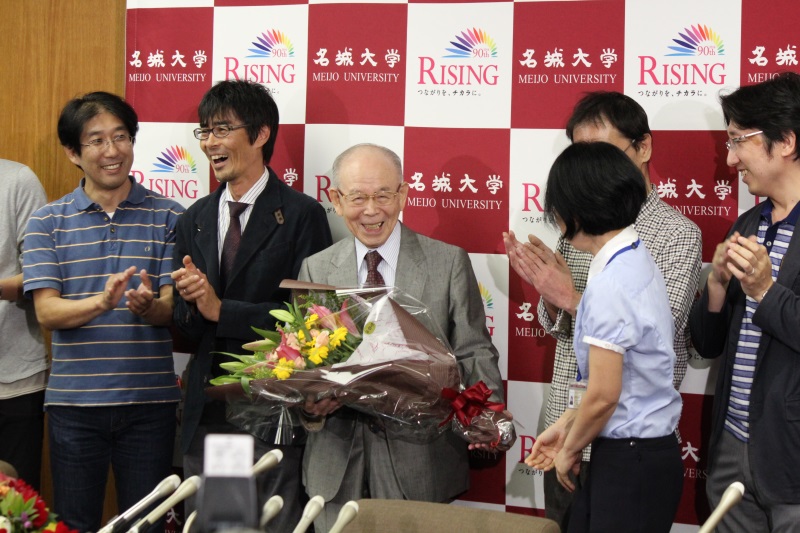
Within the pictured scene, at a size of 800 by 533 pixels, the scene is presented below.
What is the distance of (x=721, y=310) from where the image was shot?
8.63ft

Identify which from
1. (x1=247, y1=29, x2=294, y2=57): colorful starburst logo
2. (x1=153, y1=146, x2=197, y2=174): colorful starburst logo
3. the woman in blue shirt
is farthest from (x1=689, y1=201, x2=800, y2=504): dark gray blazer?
(x1=153, y1=146, x2=197, y2=174): colorful starburst logo

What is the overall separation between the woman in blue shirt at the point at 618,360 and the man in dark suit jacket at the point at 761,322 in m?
0.40

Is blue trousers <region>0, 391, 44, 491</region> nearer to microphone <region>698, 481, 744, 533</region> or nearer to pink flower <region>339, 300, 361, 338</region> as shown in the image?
pink flower <region>339, 300, 361, 338</region>

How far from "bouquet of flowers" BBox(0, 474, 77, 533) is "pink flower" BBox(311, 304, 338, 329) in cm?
93

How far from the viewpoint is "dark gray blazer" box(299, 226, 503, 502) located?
262 centimetres

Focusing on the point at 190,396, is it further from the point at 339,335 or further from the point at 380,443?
the point at 339,335

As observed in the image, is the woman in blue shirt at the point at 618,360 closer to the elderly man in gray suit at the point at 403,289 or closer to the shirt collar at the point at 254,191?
the elderly man in gray suit at the point at 403,289

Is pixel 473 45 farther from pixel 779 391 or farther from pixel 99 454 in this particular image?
pixel 99 454

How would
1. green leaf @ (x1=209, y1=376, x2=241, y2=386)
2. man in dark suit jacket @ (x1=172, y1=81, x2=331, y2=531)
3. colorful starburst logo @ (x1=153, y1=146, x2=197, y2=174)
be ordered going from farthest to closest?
1. colorful starburst logo @ (x1=153, y1=146, x2=197, y2=174)
2. man in dark suit jacket @ (x1=172, y1=81, x2=331, y2=531)
3. green leaf @ (x1=209, y1=376, x2=241, y2=386)

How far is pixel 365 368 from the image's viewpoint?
2.23 m

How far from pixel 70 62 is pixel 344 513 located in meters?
2.91

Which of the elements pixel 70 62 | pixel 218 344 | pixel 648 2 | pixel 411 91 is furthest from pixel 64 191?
pixel 648 2

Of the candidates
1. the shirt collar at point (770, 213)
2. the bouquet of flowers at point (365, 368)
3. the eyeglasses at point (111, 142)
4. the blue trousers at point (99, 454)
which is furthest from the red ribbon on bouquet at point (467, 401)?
the eyeglasses at point (111, 142)

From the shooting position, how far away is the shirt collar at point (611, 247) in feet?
6.72
